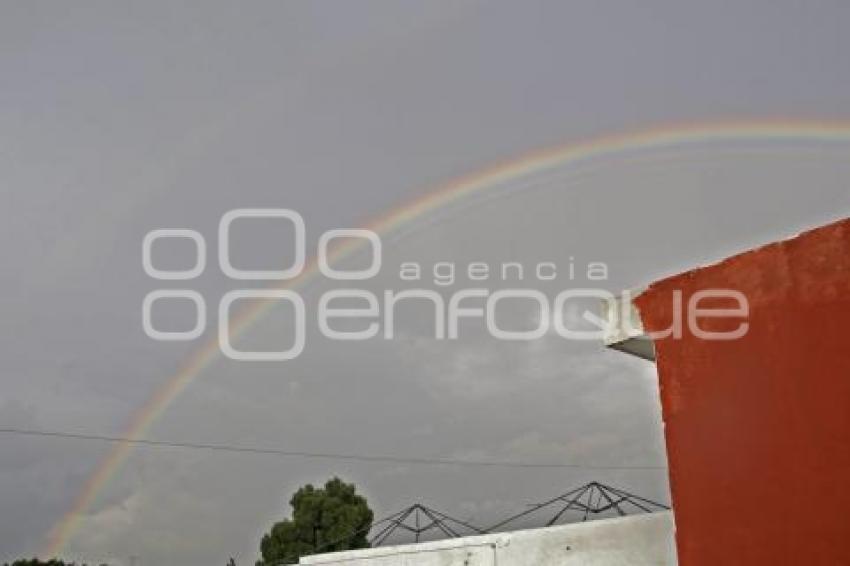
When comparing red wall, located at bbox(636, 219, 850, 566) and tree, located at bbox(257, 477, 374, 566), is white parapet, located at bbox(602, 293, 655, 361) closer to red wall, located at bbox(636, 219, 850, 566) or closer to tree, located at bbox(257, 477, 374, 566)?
red wall, located at bbox(636, 219, 850, 566)

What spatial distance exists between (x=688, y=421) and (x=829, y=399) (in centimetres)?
145

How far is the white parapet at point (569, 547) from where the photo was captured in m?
9.37

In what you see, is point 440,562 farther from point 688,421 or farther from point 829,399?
point 829,399

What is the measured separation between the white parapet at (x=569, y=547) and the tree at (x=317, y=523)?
2542cm

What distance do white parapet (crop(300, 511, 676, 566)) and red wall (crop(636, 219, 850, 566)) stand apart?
169 cm

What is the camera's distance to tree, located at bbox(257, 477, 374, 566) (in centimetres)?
3603

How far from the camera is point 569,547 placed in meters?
9.98

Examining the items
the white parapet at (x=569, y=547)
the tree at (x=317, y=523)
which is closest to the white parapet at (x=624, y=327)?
the white parapet at (x=569, y=547)

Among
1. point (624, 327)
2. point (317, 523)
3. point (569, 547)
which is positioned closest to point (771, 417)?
point (624, 327)

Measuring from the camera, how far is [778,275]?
7.58 m

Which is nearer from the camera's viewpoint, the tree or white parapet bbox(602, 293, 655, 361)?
white parapet bbox(602, 293, 655, 361)

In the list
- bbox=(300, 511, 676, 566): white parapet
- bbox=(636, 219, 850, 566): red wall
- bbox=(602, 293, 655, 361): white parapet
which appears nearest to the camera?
bbox=(636, 219, 850, 566): red wall

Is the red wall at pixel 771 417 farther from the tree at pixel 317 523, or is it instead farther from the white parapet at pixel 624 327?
the tree at pixel 317 523

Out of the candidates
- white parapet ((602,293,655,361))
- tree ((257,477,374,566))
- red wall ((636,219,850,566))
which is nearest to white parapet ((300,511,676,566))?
red wall ((636,219,850,566))
